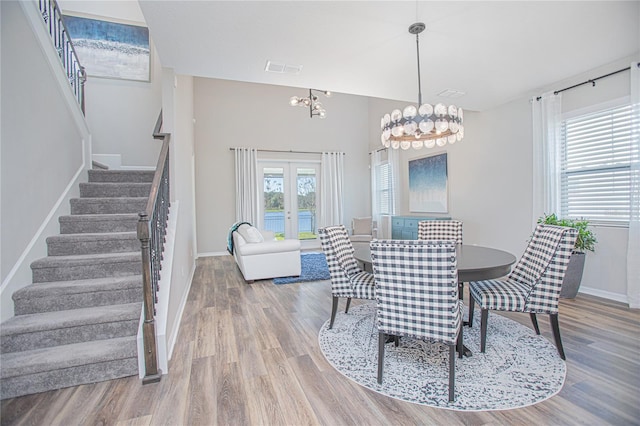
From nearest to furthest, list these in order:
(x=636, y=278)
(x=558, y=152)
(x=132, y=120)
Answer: (x=636, y=278) < (x=558, y=152) < (x=132, y=120)

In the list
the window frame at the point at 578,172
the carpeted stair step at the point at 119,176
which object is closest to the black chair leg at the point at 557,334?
the window frame at the point at 578,172

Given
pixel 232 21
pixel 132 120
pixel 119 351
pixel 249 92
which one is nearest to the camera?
pixel 119 351

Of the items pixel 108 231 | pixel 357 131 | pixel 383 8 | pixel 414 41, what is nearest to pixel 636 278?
pixel 414 41

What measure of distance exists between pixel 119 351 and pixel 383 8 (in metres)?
3.18

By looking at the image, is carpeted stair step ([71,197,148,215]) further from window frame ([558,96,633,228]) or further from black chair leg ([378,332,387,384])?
window frame ([558,96,633,228])

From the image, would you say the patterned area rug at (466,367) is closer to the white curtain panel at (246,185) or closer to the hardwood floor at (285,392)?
the hardwood floor at (285,392)

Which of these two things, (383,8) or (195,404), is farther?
(383,8)

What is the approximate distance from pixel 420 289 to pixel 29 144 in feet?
11.0

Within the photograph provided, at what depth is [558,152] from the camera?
382 cm

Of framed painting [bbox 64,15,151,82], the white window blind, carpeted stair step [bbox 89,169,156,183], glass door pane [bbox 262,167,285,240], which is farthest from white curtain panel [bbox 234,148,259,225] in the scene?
the white window blind

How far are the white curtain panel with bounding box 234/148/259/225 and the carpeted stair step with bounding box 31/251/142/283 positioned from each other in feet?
13.8

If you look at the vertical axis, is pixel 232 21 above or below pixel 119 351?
above

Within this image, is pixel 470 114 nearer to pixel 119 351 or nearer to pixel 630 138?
pixel 630 138

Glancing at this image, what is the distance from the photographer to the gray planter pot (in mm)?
3434
